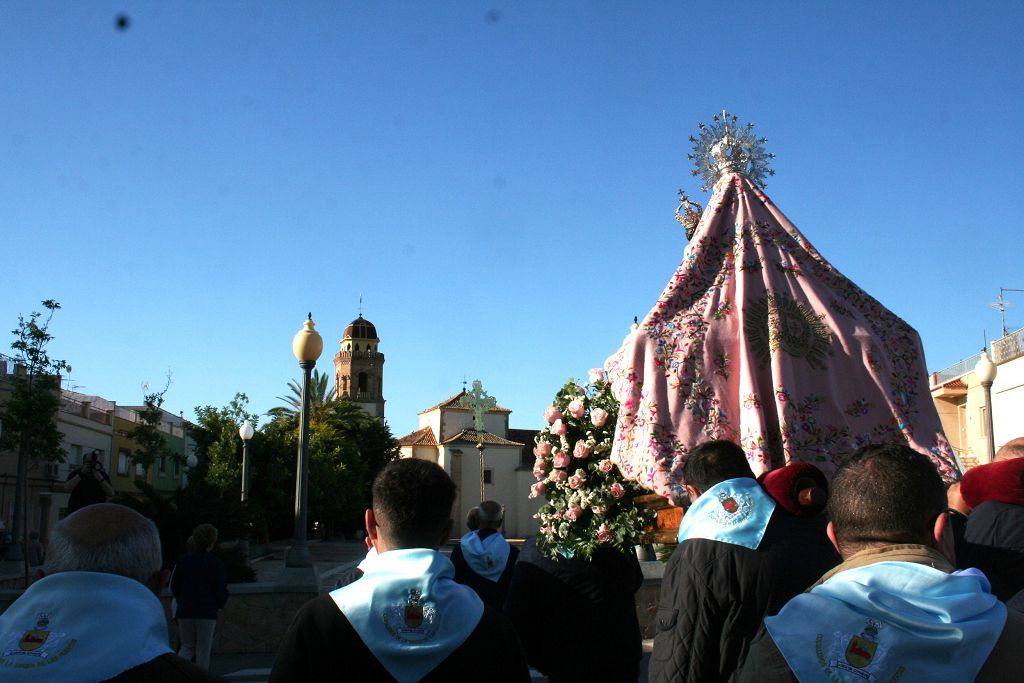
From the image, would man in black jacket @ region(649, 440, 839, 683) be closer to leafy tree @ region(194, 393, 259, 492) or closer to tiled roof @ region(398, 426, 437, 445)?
leafy tree @ region(194, 393, 259, 492)

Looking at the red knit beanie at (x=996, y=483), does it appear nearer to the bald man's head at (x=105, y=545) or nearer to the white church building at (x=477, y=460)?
the bald man's head at (x=105, y=545)

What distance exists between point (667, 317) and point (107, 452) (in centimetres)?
4481

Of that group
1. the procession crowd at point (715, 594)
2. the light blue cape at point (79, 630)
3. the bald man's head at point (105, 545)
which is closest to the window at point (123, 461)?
the procession crowd at point (715, 594)

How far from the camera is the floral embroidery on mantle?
12.7ft

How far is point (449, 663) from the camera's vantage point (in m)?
2.58

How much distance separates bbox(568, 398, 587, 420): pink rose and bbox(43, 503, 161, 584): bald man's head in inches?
119

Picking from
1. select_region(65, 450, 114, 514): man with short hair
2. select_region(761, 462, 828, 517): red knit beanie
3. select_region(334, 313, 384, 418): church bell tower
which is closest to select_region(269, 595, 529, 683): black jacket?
select_region(761, 462, 828, 517): red knit beanie

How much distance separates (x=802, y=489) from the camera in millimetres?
3695

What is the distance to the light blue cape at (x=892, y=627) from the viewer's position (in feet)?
6.68

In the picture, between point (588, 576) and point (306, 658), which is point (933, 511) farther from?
point (588, 576)

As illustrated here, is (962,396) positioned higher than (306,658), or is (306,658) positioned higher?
(962,396)

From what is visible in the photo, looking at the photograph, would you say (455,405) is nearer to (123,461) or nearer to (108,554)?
(123,461)

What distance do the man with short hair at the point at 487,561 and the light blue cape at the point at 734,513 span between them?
11.6ft

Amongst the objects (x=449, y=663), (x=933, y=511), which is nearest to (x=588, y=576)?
(x=449, y=663)
